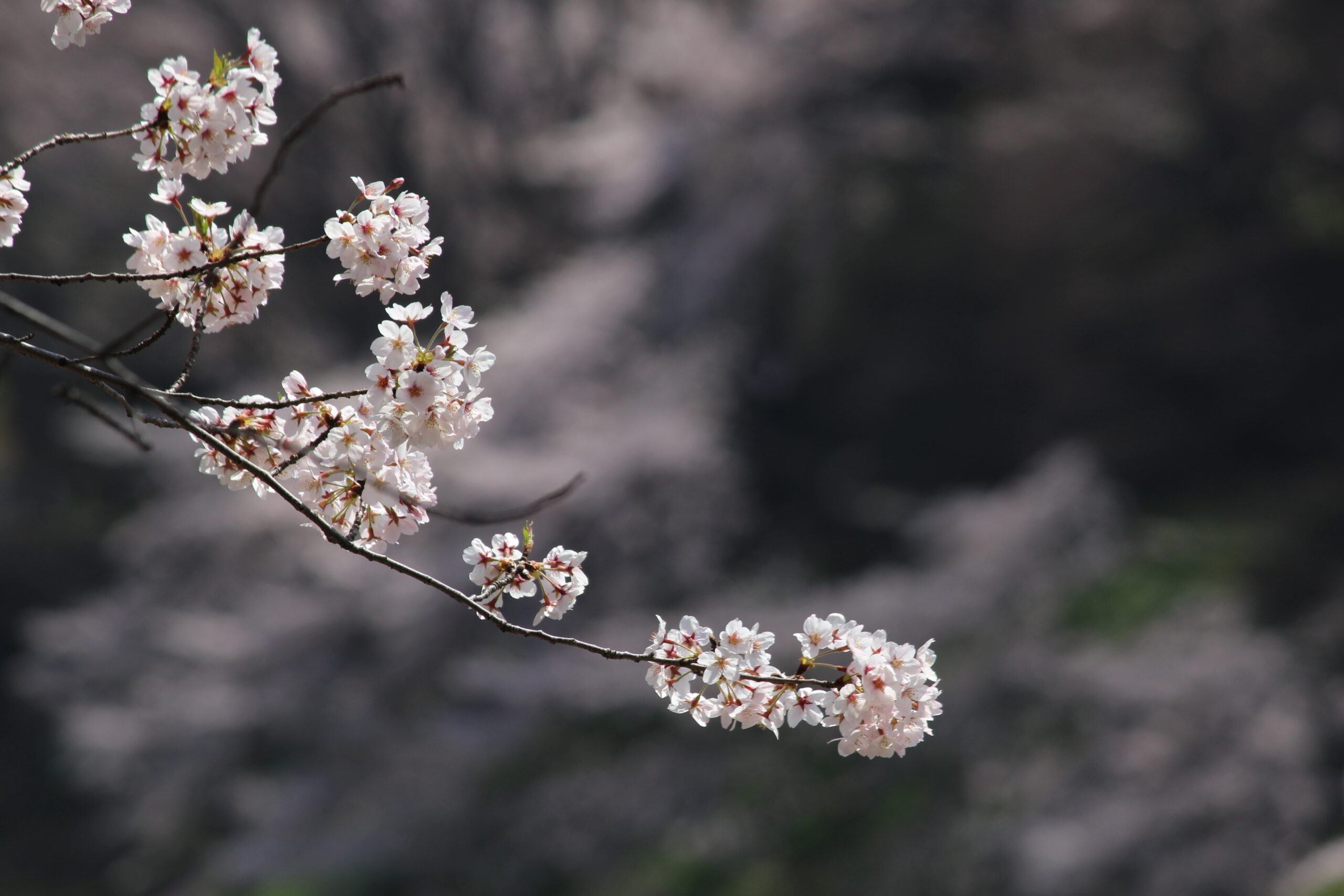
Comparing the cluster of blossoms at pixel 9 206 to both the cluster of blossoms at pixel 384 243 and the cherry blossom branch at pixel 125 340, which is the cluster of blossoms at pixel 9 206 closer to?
the cherry blossom branch at pixel 125 340

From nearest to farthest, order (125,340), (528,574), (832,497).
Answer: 1. (125,340)
2. (528,574)
3. (832,497)

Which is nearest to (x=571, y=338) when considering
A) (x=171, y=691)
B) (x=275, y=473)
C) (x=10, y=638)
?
(x=171, y=691)

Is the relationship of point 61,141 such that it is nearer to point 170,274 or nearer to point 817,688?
point 170,274

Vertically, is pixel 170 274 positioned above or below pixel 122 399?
above

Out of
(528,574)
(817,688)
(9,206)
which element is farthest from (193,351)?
(817,688)

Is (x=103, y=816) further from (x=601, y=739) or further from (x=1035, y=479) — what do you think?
(x=1035, y=479)
